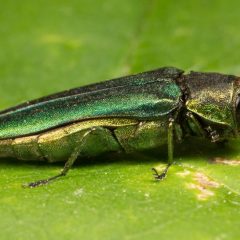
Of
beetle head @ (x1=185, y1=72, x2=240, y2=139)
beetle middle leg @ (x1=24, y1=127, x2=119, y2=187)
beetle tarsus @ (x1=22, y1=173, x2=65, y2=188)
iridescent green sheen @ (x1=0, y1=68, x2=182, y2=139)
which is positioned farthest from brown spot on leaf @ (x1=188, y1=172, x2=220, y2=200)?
beetle tarsus @ (x1=22, y1=173, x2=65, y2=188)

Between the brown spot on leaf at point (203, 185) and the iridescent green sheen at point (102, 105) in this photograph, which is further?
the iridescent green sheen at point (102, 105)

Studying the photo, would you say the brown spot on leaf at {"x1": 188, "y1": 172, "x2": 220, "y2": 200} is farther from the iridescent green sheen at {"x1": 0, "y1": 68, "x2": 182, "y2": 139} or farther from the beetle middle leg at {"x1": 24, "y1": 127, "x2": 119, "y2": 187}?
the beetle middle leg at {"x1": 24, "y1": 127, "x2": 119, "y2": 187}

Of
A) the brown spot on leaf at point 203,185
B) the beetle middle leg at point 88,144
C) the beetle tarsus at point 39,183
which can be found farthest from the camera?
the beetle middle leg at point 88,144

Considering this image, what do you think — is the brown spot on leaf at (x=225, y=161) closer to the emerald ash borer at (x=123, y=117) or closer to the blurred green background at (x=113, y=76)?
the blurred green background at (x=113, y=76)

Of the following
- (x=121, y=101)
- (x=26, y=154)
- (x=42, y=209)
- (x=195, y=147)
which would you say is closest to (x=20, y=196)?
(x=42, y=209)

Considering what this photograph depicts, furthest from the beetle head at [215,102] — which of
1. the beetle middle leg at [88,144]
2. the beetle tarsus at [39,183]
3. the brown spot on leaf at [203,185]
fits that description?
the beetle tarsus at [39,183]

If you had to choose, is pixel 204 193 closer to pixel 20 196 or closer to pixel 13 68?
pixel 20 196

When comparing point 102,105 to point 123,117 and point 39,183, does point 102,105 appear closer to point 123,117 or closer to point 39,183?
point 123,117
